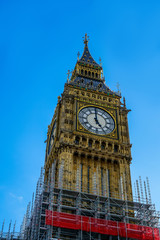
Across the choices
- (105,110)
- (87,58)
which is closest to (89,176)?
(105,110)

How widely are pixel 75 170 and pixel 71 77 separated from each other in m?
21.3

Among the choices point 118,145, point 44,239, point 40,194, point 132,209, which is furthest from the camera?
point 118,145

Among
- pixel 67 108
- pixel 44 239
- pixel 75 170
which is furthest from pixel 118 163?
pixel 44 239

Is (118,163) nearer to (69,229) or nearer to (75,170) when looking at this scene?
(75,170)

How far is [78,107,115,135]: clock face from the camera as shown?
1937 inches

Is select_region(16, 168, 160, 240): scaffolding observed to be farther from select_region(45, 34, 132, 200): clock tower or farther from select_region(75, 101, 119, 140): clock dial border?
select_region(75, 101, 119, 140): clock dial border

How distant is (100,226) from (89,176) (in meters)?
8.31

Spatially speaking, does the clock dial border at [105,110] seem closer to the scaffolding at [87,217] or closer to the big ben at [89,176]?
the big ben at [89,176]

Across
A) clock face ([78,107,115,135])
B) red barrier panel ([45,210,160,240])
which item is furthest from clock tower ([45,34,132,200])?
red barrier panel ([45,210,160,240])

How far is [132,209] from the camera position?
41406 mm

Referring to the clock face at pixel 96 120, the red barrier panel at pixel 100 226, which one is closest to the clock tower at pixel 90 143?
the clock face at pixel 96 120

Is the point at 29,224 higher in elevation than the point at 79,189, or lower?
lower

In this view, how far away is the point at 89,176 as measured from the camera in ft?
147

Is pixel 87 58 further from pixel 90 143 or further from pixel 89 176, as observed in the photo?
pixel 89 176
